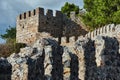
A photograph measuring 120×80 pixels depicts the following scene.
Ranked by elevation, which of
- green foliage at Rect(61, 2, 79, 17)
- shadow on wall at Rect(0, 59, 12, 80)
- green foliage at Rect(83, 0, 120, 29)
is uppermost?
green foliage at Rect(61, 2, 79, 17)

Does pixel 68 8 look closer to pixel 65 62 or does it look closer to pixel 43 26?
pixel 43 26

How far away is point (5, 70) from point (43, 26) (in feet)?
203

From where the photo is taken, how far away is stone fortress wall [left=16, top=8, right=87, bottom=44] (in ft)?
242

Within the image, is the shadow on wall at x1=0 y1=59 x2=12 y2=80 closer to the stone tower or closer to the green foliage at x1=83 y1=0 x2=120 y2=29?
the green foliage at x1=83 y1=0 x2=120 y2=29

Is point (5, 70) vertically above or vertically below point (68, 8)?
below

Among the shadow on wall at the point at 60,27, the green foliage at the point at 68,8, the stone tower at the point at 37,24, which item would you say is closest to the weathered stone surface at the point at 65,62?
the shadow on wall at the point at 60,27

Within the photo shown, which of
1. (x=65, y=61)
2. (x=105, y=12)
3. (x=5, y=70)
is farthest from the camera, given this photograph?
(x=105, y=12)

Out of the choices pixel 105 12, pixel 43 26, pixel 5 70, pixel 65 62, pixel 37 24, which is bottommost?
pixel 5 70

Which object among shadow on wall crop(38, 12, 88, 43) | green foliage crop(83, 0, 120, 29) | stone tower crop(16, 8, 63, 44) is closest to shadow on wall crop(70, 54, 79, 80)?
green foliage crop(83, 0, 120, 29)

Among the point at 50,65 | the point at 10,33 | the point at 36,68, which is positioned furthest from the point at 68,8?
the point at 36,68

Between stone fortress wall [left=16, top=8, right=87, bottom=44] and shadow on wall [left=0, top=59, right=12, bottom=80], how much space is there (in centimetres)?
5996

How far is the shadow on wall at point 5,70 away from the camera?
1220 cm

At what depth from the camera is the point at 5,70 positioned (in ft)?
40.3

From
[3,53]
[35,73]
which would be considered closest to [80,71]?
[35,73]
